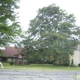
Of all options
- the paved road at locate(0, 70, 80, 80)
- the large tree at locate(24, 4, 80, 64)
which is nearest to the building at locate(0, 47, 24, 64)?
the large tree at locate(24, 4, 80, 64)

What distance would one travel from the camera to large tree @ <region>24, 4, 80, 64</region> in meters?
46.0

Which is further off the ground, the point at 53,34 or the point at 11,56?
the point at 53,34

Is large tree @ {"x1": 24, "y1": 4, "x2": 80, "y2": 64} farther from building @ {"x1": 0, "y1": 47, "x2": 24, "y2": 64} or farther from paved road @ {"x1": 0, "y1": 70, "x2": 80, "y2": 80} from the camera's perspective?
paved road @ {"x1": 0, "y1": 70, "x2": 80, "y2": 80}

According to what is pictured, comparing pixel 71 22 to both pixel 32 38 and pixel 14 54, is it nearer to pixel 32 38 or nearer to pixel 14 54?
pixel 32 38

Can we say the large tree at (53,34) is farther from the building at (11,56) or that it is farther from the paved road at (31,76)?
the paved road at (31,76)

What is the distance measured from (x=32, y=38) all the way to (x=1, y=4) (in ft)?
137

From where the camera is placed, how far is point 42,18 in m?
49.8

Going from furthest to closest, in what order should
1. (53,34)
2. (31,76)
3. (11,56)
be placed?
(11,56) → (53,34) → (31,76)

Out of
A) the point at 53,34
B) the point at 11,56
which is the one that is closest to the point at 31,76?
the point at 53,34

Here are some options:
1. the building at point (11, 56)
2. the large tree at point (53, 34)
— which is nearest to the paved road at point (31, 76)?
the large tree at point (53, 34)

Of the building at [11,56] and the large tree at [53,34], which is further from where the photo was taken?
the building at [11,56]

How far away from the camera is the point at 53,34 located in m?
45.5

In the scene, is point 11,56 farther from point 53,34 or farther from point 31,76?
point 31,76

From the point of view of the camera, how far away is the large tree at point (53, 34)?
151 feet
